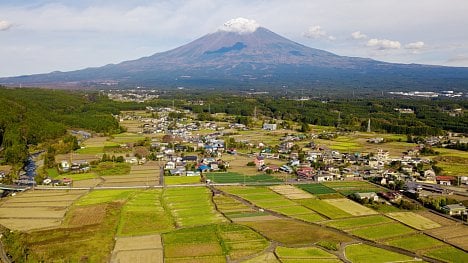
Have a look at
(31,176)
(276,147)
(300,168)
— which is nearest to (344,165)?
(300,168)

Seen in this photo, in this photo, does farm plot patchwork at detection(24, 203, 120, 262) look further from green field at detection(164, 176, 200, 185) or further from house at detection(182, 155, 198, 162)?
Result: house at detection(182, 155, 198, 162)

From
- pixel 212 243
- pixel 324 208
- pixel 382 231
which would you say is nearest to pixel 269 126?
pixel 324 208

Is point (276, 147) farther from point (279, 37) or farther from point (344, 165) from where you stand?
point (279, 37)

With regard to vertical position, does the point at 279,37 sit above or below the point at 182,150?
above

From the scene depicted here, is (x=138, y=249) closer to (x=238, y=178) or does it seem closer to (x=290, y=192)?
(x=290, y=192)

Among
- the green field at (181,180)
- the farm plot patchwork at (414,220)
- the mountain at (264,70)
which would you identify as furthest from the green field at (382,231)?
the mountain at (264,70)

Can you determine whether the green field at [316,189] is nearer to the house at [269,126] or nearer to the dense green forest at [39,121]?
the dense green forest at [39,121]
